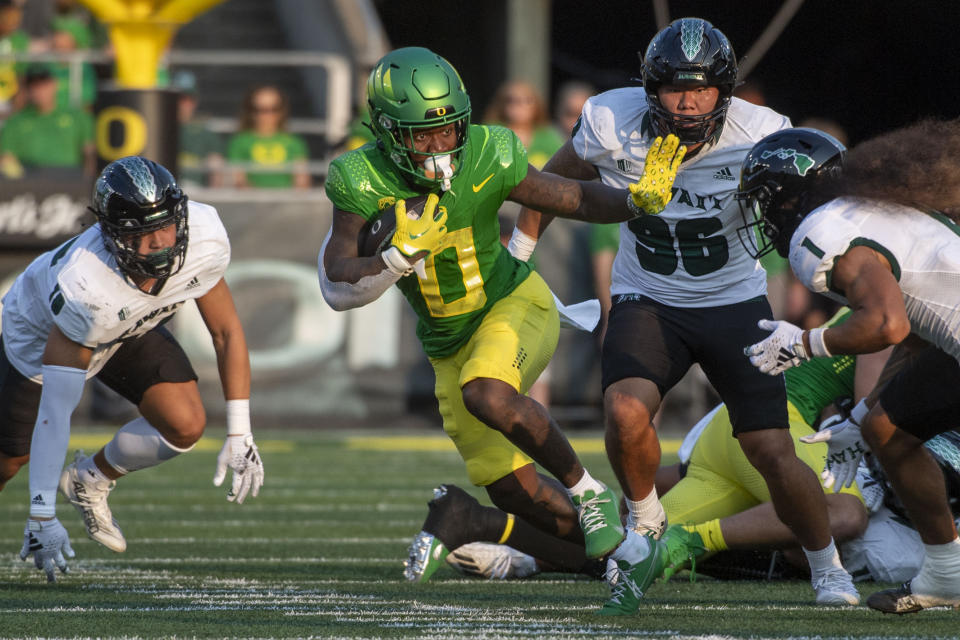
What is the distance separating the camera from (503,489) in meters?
4.77

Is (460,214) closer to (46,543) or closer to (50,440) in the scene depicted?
(50,440)

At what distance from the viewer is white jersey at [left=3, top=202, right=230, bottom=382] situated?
15.9ft

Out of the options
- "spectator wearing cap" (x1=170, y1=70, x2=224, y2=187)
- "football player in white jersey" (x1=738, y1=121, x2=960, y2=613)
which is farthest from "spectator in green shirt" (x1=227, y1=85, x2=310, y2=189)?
"football player in white jersey" (x1=738, y1=121, x2=960, y2=613)

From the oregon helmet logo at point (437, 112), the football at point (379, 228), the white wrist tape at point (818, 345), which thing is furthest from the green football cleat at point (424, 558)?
the white wrist tape at point (818, 345)

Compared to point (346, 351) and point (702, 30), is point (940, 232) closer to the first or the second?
point (702, 30)

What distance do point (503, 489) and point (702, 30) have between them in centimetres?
158

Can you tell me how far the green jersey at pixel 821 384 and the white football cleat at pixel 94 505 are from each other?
7.81ft

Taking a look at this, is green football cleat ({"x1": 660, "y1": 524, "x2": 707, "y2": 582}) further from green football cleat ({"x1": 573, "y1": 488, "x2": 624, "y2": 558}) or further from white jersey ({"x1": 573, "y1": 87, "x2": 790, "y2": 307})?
white jersey ({"x1": 573, "y1": 87, "x2": 790, "y2": 307})

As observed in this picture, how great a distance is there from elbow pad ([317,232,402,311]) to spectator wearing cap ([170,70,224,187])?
630 cm

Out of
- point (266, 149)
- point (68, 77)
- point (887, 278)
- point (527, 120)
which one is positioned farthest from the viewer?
point (68, 77)

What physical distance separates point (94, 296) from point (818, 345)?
2.32 metres

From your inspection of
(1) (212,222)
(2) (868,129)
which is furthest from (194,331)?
(2) (868,129)

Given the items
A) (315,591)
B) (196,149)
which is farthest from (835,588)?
(196,149)

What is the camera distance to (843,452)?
430cm
